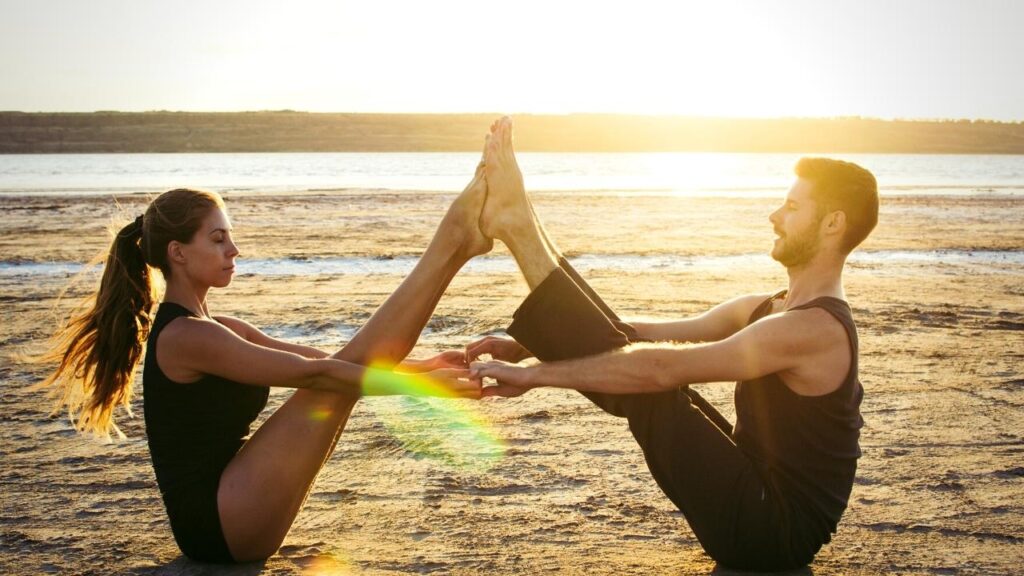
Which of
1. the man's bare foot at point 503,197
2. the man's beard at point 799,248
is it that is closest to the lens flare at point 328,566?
the man's bare foot at point 503,197

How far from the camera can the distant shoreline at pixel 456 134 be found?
299 ft

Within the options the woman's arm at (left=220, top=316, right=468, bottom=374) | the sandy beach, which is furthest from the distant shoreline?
the woman's arm at (left=220, top=316, right=468, bottom=374)

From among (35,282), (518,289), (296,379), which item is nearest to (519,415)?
(296,379)

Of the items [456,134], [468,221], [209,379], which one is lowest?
[209,379]

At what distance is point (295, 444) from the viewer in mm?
3473

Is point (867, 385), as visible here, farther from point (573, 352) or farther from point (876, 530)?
point (573, 352)

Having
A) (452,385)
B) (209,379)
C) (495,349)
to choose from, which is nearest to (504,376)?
(452,385)

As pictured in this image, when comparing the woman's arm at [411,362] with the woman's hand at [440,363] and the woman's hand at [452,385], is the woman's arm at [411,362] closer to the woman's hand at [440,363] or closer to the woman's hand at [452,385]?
the woman's hand at [440,363]

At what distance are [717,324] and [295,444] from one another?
6.41 ft

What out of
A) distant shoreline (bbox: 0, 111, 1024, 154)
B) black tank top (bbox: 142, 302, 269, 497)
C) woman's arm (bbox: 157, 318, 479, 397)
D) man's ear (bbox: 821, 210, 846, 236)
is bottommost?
black tank top (bbox: 142, 302, 269, 497)

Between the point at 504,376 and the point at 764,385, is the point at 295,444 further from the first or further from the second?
the point at 764,385

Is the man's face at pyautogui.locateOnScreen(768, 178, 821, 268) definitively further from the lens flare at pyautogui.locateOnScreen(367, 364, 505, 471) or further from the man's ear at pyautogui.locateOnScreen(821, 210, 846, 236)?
the lens flare at pyautogui.locateOnScreen(367, 364, 505, 471)

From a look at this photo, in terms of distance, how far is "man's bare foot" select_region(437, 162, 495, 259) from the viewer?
401cm

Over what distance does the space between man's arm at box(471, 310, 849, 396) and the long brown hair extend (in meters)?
1.56
